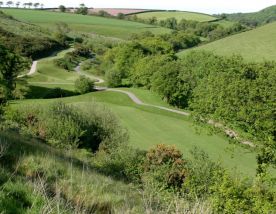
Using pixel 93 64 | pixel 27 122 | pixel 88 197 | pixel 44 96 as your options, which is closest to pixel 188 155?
pixel 27 122

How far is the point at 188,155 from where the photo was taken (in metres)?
40.5

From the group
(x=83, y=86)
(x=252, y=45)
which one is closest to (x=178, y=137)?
(x=83, y=86)

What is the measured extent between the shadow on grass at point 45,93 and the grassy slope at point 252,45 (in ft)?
223

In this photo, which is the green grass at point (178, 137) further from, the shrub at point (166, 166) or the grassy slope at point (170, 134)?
the shrub at point (166, 166)

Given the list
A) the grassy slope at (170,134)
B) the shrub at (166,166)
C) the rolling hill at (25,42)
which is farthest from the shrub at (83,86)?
the shrub at (166,166)

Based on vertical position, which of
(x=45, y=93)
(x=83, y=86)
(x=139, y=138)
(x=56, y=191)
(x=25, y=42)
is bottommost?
(x=45, y=93)

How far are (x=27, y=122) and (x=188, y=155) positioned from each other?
16.9 meters

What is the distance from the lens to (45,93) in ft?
274

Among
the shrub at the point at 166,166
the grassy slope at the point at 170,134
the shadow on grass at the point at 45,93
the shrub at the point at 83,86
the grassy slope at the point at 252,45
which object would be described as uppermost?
the grassy slope at the point at 252,45

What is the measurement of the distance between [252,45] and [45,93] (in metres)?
84.0

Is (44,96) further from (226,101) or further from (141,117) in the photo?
(226,101)

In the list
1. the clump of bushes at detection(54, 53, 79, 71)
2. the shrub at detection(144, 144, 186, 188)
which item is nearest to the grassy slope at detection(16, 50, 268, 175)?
the shrub at detection(144, 144, 186, 188)

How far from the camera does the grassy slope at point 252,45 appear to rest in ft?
419

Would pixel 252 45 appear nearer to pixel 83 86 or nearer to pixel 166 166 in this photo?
pixel 83 86
